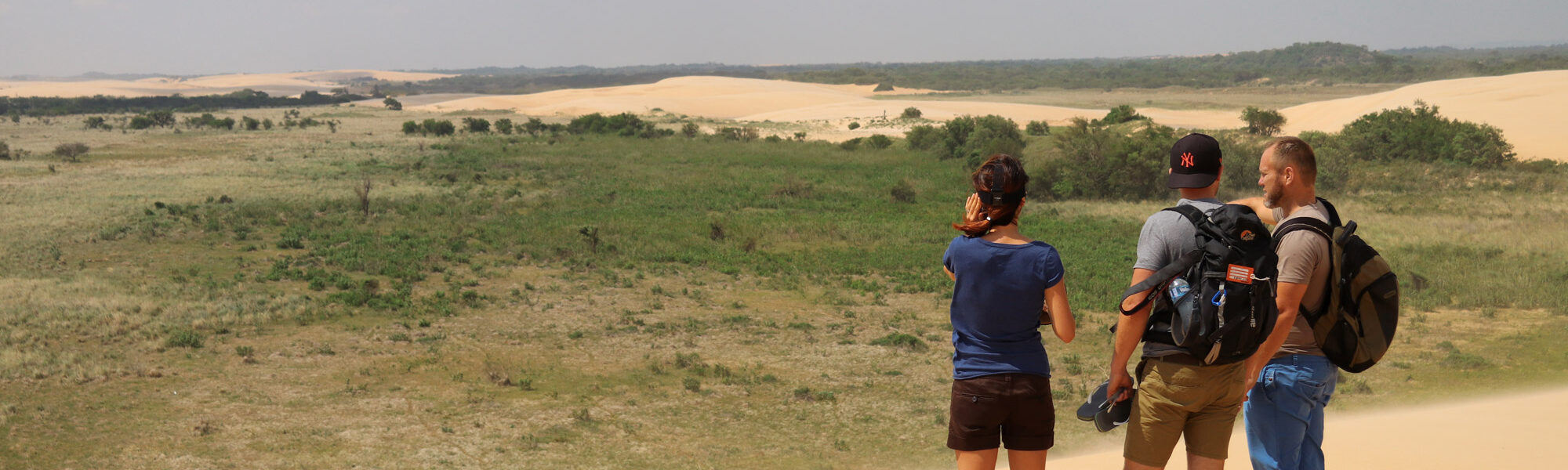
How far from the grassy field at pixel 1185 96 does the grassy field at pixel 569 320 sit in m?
53.8

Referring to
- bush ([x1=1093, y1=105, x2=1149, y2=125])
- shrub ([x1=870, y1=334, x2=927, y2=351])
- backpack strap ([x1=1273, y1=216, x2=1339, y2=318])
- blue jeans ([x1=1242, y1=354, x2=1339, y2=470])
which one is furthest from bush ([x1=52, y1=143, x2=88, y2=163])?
backpack strap ([x1=1273, y1=216, x2=1339, y2=318])

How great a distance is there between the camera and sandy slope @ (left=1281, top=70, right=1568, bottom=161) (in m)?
33.9

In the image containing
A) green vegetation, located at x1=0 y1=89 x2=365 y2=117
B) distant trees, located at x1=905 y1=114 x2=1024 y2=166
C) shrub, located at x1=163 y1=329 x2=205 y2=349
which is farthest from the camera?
green vegetation, located at x1=0 y1=89 x2=365 y2=117

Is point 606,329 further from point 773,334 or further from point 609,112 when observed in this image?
point 609,112

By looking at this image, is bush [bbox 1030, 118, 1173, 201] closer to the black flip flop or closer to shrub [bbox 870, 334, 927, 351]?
shrub [bbox 870, 334, 927, 351]

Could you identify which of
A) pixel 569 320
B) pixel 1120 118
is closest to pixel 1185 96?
pixel 1120 118

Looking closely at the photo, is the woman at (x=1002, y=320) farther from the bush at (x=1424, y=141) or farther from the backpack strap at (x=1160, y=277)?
the bush at (x=1424, y=141)

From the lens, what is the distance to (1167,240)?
3531 millimetres

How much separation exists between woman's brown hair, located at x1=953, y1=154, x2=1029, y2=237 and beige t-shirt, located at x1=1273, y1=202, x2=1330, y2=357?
3.14 ft

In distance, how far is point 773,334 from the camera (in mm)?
11922

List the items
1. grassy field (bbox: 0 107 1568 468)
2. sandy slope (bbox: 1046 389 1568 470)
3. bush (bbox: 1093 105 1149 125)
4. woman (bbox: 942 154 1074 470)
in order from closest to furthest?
woman (bbox: 942 154 1074 470)
sandy slope (bbox: 1046 389 1568 470)
grassy field (bbox: 0 107 1568 468)
bush (bbox: 1093 105 1149 125)

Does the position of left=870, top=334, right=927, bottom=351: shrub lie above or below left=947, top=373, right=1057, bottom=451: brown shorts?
below

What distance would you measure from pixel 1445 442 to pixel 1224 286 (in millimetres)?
3406

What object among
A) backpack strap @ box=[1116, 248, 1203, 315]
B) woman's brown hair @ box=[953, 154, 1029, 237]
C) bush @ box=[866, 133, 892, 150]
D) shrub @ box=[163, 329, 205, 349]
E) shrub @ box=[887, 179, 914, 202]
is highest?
woman's brown hair @ box=[953, 154, 1029, 237]
